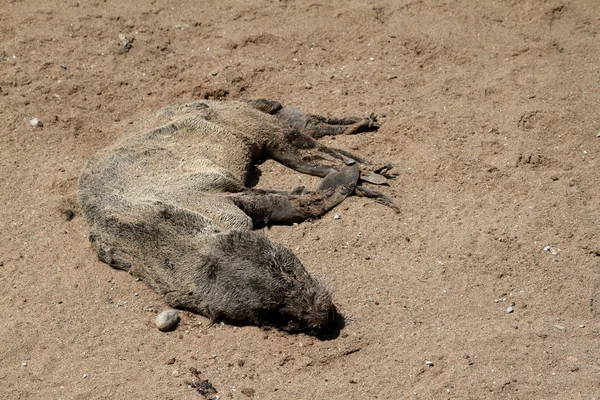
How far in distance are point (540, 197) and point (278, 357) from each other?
2630mm

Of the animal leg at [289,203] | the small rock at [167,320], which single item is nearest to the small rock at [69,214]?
the animal leg at [289,203]

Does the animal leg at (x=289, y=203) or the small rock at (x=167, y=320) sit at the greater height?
the animal leg at (x=289, y=203)

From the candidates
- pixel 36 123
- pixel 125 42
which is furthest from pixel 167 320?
pixel 125 42

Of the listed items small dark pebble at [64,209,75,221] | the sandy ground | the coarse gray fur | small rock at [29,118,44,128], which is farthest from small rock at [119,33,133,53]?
small dark pebble at [64,209,75,221]

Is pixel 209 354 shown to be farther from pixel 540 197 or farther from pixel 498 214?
pixel 540 197

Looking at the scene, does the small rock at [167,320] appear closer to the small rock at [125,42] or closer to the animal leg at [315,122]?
the animal leg at [315,122]

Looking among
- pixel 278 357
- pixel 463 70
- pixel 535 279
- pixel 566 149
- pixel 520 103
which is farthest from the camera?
pixel 463 70

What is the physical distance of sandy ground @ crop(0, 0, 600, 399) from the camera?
4.81 m

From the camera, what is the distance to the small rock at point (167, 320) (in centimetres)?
519

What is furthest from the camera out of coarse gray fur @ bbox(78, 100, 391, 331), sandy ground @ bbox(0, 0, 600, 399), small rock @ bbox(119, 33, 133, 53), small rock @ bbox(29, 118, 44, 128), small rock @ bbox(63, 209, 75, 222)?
small rock @ bbox(119, 33, 133, 53)

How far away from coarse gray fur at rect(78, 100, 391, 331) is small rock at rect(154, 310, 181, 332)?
4.9 inches

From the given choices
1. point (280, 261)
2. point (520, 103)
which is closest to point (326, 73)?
point (520, 103)

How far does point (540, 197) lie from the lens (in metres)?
6.16

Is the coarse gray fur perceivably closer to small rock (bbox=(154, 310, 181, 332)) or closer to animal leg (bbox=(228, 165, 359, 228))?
animal leg (bbox=(228, 165, 359, 228))
